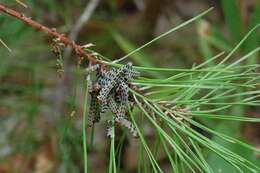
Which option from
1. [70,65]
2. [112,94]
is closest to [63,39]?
[112,94]

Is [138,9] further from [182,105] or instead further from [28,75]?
[182,105]

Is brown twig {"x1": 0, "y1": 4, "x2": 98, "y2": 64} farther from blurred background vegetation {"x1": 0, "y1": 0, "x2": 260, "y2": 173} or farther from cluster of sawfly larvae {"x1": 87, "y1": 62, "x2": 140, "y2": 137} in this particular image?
blurred background vegetation {"x1": 0, "y1": 0, "x2": 260, "y2": 173}

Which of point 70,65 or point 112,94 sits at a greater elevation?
point 70,65

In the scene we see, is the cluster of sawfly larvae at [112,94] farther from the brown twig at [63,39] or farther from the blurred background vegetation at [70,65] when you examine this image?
the blurred background vegetation at [70,65]

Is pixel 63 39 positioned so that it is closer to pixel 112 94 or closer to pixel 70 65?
pixel 112 94

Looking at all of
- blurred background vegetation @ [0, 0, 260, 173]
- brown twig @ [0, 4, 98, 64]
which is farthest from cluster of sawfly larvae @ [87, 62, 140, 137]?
blurred background vegetation @ [0, 0, 260, 173]

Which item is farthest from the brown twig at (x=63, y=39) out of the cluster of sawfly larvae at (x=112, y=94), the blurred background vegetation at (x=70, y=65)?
Result: the blurred background vegetation at (x=70, y=65)
